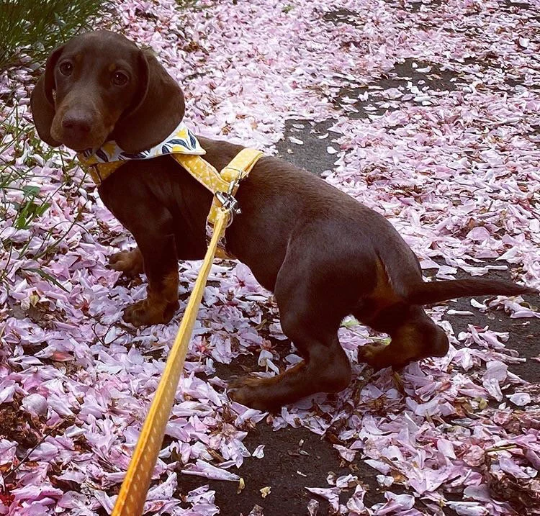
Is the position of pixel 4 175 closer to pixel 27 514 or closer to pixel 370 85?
pixel 27 514

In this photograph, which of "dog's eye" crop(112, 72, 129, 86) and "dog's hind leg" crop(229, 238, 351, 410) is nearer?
"dog's hind leg" crop(229, 238, 351, 410)

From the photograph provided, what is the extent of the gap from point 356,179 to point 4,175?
8.10ft

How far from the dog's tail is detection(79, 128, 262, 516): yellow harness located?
75cm

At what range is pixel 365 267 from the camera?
248 cm

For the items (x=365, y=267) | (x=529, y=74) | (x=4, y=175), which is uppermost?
(x=365, y=267)

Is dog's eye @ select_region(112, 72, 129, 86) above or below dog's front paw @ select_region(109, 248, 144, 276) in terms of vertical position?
above

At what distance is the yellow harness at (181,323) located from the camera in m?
1.25

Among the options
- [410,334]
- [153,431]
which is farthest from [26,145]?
[153,431]

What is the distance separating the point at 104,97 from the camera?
8.52ft

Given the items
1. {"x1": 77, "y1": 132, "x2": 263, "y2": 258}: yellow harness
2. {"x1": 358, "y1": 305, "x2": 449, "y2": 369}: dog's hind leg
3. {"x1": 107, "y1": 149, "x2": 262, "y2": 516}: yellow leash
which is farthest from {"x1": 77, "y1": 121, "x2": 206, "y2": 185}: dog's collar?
{"x1": 358, "y1": 305, "x2": 449, "y2": 369}: dog's hind leg

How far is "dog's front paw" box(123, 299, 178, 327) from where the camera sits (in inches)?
121

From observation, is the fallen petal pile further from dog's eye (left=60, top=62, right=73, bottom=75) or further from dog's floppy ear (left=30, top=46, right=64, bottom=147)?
dog's eye (left=60, top=62, right=73, bottom=75)

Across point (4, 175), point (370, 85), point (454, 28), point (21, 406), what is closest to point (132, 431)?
point (21, 406)

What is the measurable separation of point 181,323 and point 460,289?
1.06 meters
